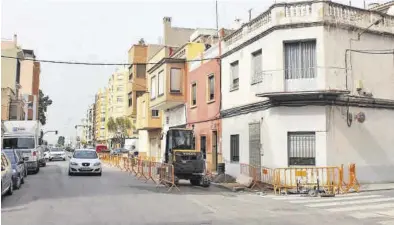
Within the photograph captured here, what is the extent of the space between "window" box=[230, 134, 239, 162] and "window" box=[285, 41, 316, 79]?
5568 millimetres

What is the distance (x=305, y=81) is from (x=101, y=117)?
5017 inches

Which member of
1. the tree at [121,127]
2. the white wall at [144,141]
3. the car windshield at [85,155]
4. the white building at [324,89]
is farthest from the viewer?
the tree at [121,127]

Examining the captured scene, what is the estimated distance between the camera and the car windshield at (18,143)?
86.4 ft

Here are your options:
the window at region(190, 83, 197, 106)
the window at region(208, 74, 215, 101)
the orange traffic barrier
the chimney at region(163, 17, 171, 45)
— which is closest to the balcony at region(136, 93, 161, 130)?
the chimney at region(163, 17, 171, 45)

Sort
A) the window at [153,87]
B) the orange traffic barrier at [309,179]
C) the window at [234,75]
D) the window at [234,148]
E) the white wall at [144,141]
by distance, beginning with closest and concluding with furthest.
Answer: the orange traffic barrier at [309,179] → the window at [234,148] → the window at [234,75] → the window at [153,87] → the white wall at [144,141]

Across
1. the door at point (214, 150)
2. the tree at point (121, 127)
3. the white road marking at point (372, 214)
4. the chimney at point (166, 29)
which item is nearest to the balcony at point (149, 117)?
the chimney at point (166, 29)

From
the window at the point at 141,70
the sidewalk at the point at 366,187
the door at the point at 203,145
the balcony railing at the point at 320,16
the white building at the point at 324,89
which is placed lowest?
the sidewalk at the point at 366,187

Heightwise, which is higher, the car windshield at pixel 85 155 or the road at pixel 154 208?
the car windshield at pixel 85 155

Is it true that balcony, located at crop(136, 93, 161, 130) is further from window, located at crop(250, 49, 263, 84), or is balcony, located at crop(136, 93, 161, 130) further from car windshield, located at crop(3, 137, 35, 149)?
window, located at crop(250, 49, 263, 84)

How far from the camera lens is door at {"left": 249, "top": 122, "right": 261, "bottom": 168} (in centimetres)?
2078

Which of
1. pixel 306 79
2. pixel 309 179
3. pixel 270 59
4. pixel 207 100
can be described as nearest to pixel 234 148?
pixel 207 100

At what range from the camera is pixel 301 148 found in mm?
18859

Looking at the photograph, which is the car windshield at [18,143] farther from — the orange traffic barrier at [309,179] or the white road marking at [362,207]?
the white road marking at [362,207]

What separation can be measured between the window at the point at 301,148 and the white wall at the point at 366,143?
0.70 metres
